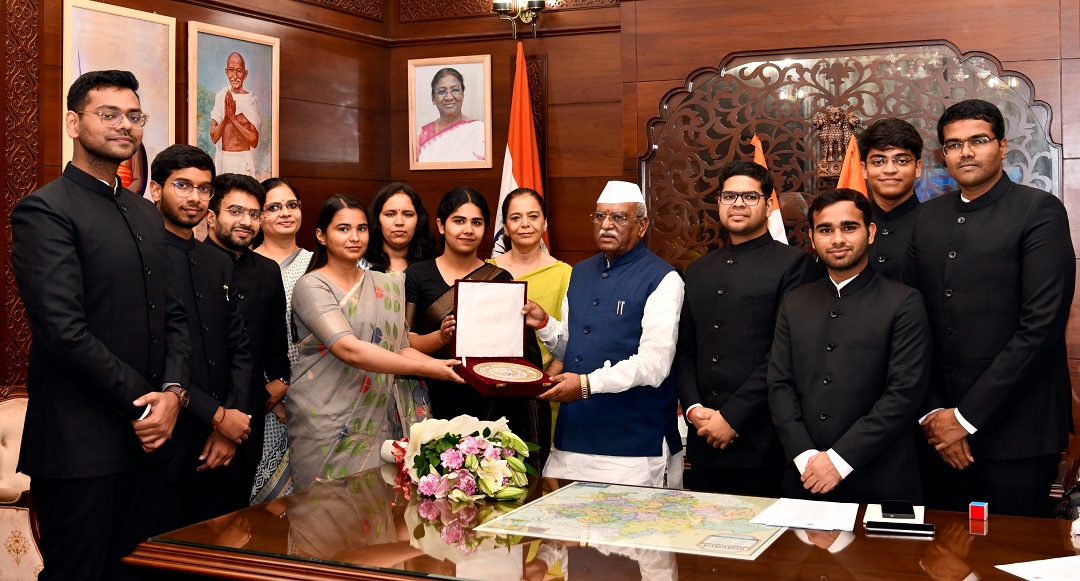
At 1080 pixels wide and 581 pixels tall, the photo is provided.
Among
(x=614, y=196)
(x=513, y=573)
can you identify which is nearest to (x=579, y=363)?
(x=614, y=196)

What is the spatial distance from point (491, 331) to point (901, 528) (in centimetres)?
163

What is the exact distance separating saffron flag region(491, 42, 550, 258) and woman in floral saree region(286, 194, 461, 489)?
2.54 meters

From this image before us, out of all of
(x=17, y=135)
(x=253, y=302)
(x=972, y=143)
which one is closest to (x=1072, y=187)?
(x=972, y=143)

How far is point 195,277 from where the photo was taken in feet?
10.7

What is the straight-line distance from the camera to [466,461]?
2.48m

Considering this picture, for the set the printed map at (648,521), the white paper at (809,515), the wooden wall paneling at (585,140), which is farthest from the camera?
the wooden wall paneling at (585,140)

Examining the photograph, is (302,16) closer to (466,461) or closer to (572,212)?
(572,212)

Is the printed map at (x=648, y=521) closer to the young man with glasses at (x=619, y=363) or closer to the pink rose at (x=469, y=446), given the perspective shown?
the pink rose at (x=469, y=446)

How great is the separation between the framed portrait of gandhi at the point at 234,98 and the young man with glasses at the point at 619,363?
2.93 metres

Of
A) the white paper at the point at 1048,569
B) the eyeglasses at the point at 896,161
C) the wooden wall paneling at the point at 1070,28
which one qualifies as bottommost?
the white paper at the point at 1048,569

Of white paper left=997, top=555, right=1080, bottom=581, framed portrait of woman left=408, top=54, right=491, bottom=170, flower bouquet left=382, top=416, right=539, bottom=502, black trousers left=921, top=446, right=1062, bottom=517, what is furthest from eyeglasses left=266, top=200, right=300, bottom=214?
white paper left=997, top=555, right=1080, bottom=581

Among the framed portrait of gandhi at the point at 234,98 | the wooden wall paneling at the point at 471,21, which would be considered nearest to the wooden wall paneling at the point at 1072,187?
the wooden wall paneling at the point at 471,21

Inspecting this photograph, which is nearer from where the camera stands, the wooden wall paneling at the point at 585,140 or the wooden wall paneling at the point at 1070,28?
the wooden wall paneling at the point at 1070,28

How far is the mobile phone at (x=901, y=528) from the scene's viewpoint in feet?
6.79
